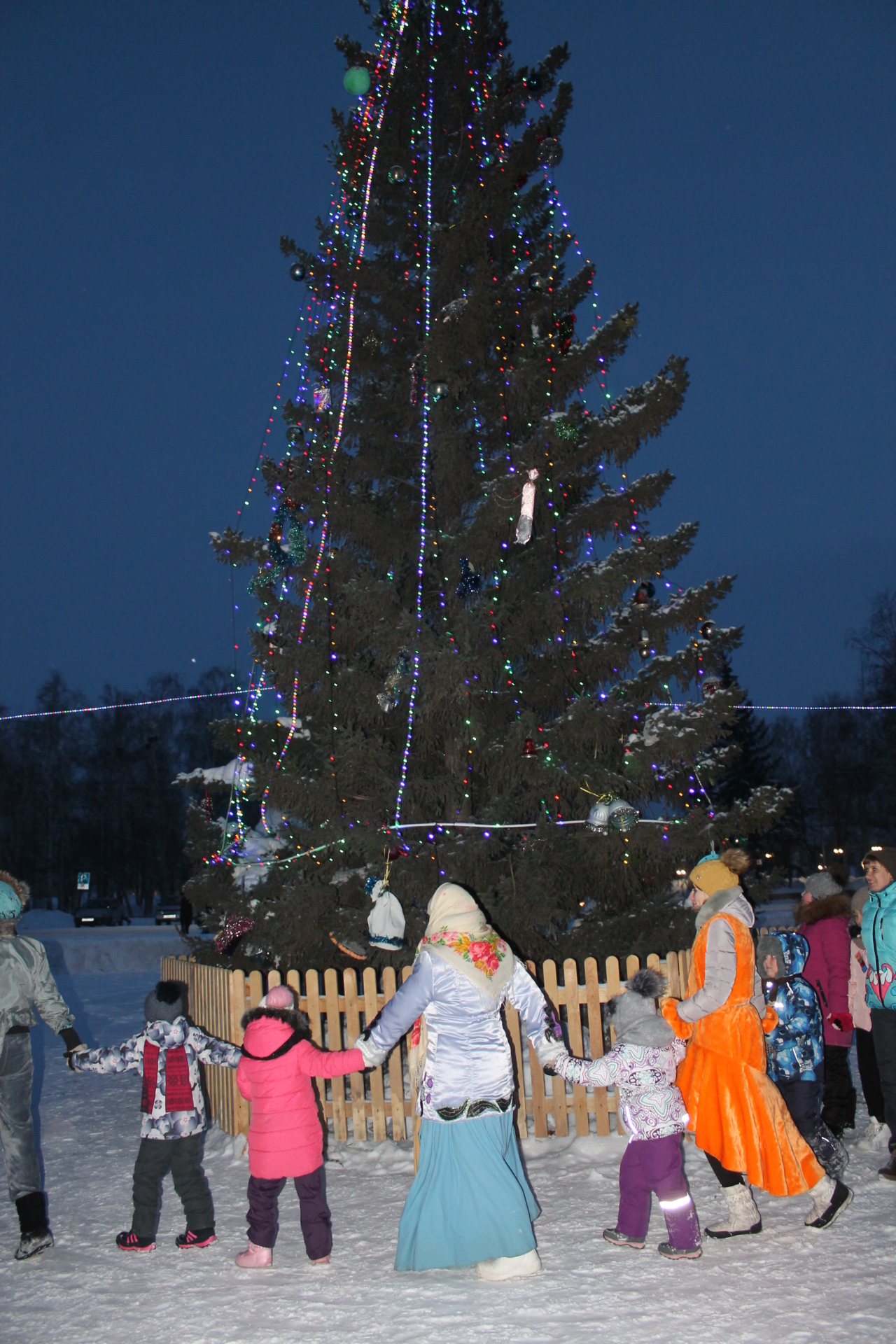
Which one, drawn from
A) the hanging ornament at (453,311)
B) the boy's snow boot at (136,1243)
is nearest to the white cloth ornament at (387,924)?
the boy's snow boot at (136,1243)

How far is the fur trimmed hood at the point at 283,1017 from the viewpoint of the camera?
4750 mm

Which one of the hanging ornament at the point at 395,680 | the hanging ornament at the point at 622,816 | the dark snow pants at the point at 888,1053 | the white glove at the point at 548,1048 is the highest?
the hanging ornament at the point at 395,680

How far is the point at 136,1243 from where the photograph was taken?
4922 mm

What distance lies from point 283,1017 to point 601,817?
388cm

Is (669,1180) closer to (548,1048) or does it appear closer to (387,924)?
(548,1048)

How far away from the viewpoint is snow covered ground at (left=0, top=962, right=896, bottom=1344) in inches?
151

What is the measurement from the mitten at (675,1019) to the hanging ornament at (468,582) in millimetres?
4335

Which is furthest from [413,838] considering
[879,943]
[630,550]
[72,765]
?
[72,765]

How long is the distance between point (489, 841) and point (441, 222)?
261 inches

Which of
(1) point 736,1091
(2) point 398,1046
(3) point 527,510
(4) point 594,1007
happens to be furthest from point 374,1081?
(3) point 527,510

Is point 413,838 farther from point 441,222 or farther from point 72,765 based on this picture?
point 72,765

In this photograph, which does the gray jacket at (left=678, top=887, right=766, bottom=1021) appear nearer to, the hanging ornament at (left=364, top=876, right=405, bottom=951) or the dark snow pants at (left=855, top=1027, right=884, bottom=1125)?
the dark snow pants at (left=855, top=1027, right=884, bottom=1125)

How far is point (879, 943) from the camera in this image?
5504 millimetres

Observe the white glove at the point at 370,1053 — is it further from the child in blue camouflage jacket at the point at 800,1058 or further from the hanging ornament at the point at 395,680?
the hanging ornament at the point at 395,680
